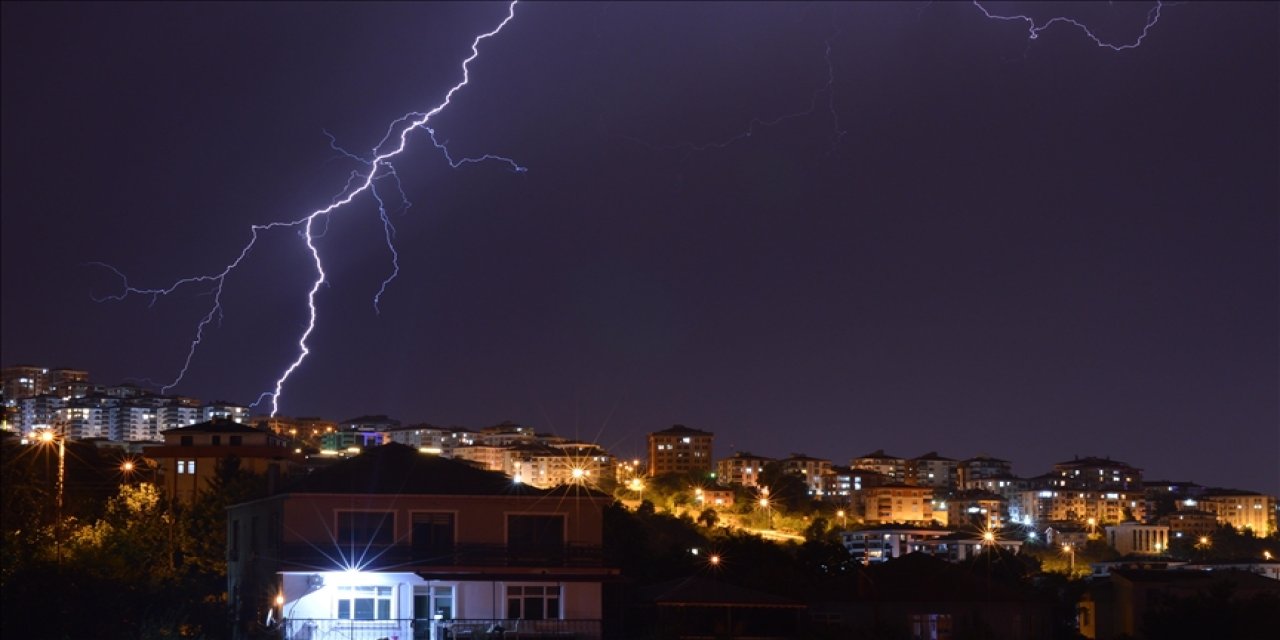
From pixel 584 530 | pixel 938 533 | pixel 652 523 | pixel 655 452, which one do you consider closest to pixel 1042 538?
pixel 938 533

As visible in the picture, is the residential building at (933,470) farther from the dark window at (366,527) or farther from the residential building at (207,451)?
the dark window at (366,527)

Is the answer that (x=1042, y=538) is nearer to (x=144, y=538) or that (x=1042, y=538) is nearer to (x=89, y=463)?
(x=89, y=463)

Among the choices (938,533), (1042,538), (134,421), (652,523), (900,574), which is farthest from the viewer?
(134,421)

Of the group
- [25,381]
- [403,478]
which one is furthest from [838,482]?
[403,478]

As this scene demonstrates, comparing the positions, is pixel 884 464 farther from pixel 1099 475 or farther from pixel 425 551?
pixel 425 551

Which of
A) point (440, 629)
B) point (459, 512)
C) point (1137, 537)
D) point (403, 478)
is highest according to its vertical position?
point (403, 478)

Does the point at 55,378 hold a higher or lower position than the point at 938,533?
higher
